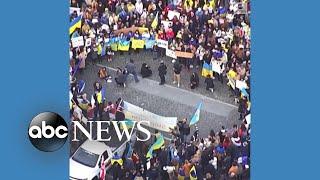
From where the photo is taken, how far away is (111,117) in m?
7.03

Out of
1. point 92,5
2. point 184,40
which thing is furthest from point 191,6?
point 92,5

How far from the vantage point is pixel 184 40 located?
7070 millimetres

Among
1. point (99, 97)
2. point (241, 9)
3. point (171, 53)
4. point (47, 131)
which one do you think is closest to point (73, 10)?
point (99, 97)

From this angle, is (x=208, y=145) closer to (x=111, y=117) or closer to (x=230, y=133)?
(x=230, y=133)

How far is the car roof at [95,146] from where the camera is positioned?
7.00m

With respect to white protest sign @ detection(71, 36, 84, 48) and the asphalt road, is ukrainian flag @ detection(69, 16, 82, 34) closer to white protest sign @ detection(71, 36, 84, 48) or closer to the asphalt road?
white protest sign @ detection(71, 36, 84, 48)

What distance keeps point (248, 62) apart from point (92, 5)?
47.1 inches

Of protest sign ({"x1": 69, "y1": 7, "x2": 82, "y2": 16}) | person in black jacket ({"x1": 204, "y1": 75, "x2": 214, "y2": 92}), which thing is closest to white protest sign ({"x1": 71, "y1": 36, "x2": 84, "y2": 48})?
protest sign ({"x1": 69, "y1": 7, "x2": 82, "y2": 16})

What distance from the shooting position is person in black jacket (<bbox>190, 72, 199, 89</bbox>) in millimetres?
7055

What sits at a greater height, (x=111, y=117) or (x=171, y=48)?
(x=171, y=48)

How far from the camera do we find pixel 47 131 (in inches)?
271

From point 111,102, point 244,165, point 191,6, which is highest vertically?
point 191,6

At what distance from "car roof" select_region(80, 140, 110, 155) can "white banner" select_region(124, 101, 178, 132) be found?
27 cm

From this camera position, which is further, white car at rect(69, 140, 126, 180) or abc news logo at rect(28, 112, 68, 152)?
white car at rect(69, 140, 126, 180)
